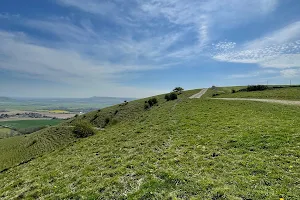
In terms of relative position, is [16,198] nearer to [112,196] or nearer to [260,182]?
[112,196]

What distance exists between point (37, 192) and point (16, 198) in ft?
4.01

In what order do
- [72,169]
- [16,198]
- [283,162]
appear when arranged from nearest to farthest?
[283,162] < [16,198] < [72,169]

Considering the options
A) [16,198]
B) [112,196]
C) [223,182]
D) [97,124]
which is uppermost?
[223,182]

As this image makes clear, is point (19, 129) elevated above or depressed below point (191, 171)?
below

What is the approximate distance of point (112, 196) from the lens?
845 cm

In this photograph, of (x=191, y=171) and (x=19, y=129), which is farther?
(x=19, y=129)

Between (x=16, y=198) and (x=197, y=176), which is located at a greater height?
(x=197, y=176)

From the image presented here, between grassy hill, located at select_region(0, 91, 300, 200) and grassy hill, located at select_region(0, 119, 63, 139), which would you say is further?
grassy hill, located at select_region(0, 119, 63, 139)

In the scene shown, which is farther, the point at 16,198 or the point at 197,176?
the point at 16,198

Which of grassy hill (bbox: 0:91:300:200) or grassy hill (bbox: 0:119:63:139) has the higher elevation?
grassy hill (bbox: 0:91:300:200)

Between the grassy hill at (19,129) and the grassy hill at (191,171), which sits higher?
the grassy hill at (191,171)

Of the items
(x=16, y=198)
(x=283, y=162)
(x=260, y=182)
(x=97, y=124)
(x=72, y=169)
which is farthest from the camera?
(x=97, y=124)

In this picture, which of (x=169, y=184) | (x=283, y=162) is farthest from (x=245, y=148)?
(x=169, y=184)

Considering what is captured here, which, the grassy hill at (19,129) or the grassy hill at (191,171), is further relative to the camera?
the grassy hill at (19,129)
